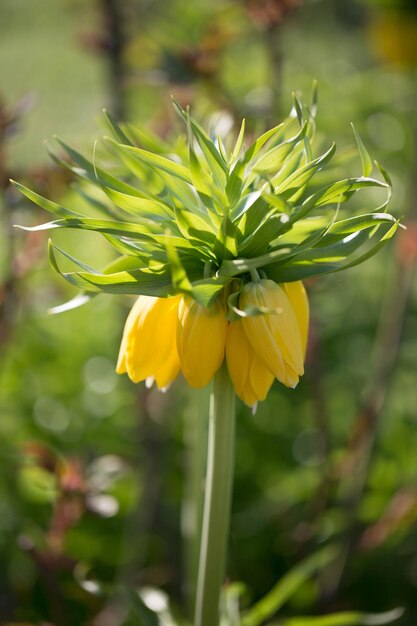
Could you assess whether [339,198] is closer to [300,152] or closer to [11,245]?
[300,152]

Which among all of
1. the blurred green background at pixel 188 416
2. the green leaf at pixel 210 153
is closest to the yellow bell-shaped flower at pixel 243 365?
the green leaf at pixel 210 153

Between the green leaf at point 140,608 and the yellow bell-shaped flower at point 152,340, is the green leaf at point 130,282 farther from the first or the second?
the green leaf at point 140,608

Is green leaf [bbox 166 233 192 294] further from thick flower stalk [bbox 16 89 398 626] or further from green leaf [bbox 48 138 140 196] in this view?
green leaf [bbox 48 138 140 196]

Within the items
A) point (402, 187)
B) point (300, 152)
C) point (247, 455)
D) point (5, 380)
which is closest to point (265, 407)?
point (247, 455)

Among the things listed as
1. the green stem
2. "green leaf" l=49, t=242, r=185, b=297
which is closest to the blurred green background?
the green stem

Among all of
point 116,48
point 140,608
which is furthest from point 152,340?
point 116,48

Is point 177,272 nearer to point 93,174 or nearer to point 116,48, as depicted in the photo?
point 93,174
